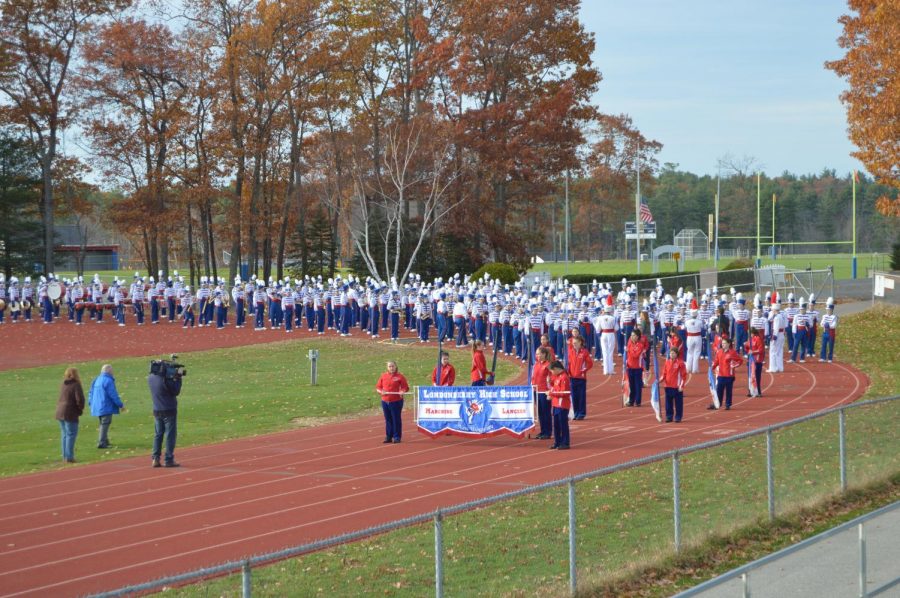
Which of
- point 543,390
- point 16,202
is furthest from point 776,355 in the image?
point 16,202

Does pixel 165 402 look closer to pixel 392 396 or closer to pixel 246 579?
pixel 392 396

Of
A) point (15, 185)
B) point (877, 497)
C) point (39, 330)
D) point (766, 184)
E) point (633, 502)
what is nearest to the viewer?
point (633, 502)

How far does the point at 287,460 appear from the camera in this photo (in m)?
17.4

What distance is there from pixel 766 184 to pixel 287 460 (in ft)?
454

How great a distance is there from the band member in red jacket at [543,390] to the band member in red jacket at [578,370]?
1.77 meters

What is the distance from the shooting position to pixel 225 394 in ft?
87.4

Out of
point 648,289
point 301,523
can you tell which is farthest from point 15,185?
point 301,523

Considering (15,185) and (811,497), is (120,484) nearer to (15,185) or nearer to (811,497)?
(811,497)

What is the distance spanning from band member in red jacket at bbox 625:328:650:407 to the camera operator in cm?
1008

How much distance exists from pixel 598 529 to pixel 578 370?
11.0 m

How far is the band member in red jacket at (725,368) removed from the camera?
70.2ft

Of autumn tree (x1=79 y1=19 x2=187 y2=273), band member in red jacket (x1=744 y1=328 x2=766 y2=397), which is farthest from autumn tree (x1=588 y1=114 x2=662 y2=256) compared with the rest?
band member in red jacket (x1=744 y1=328 x2=766 y2=397)

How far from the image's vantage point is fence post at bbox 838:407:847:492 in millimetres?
12930

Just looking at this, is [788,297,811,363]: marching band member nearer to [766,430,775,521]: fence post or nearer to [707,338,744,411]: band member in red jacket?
[707,338,744,411]: band member in red jacket
